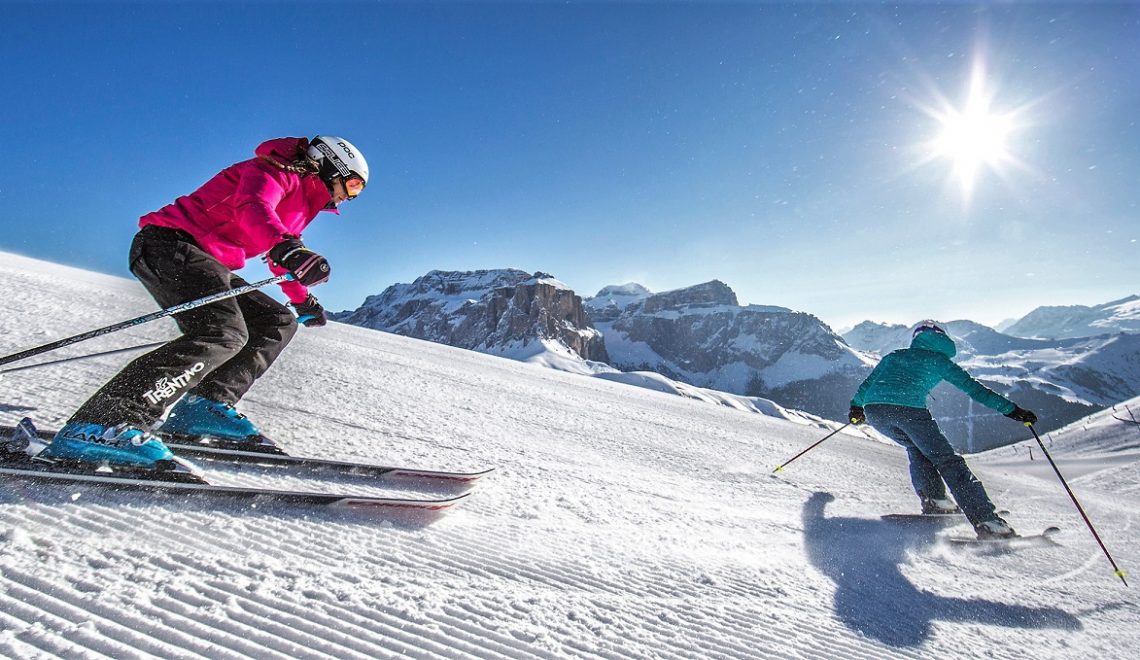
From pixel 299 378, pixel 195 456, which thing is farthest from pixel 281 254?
pixel 299 378

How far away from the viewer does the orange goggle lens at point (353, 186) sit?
339 centimetres

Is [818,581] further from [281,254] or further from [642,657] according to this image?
[281,254]

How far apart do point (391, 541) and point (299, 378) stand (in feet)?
16.1

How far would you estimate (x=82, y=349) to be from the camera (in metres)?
5.71

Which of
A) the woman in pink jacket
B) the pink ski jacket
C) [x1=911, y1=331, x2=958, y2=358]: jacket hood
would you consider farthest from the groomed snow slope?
[x1=911, y1=331, x2=958, y2=358]: jacket hood

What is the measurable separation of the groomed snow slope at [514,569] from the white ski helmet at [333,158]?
1.92 metres

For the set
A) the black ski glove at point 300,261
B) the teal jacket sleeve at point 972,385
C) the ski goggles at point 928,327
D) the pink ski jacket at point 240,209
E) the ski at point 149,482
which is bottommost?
the ski at point 149,482

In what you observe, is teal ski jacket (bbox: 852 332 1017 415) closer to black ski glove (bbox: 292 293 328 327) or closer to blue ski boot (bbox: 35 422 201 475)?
black ski glove (bbox: 292 293 328 327)

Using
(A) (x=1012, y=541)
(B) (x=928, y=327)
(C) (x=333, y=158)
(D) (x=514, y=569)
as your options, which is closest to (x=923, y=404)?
(B) (x=928, y=327)

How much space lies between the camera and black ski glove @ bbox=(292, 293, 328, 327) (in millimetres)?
3756

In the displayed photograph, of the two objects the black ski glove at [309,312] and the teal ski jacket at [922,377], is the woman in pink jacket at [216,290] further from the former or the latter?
the teal ski jacket at [922,377]

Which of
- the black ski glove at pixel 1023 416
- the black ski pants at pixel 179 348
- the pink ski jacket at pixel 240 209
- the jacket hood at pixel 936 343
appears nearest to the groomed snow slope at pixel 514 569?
the black ski pants at pixel 179 348

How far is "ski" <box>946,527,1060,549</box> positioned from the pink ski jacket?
17.1 ft

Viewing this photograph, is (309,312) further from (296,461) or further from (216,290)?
(296,461)
